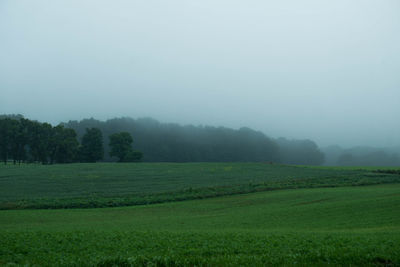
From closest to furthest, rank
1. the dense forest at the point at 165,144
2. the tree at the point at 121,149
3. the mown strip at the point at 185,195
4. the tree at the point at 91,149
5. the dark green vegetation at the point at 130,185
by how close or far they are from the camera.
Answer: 1. the mown strip at the point at 185,195
2. the dark green vegetation at the point at 130,185
3. the dense forest at the point at 165,144
4. the tree at the point at 91,149
5. the tree at the point at 121,149

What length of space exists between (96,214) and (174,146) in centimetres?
12830

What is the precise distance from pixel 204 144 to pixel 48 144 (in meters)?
79.8

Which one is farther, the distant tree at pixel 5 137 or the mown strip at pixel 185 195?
the distant tree at pixel 5 137

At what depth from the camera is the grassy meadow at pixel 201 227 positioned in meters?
9.01

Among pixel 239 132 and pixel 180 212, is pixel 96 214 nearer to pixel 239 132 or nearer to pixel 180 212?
pixel 180 212

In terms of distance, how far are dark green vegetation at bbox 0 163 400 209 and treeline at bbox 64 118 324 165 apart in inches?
2733

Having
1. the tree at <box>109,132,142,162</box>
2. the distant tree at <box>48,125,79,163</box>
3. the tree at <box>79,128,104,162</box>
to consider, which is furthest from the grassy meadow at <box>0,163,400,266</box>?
the tree at <box>109,132,142,162</box>

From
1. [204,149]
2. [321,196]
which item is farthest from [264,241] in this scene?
[204,149]

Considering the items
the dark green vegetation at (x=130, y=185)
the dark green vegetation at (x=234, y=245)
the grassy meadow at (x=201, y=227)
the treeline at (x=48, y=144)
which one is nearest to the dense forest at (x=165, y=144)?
the treeline at (x=48, y=144)

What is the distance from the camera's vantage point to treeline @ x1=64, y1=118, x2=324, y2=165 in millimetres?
135250

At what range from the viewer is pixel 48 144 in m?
94.5

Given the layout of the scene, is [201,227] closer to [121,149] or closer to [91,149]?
[121,149]

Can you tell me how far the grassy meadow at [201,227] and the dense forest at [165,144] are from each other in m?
48.7

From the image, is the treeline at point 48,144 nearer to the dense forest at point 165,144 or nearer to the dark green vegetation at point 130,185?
the dense forest at point 165,144
